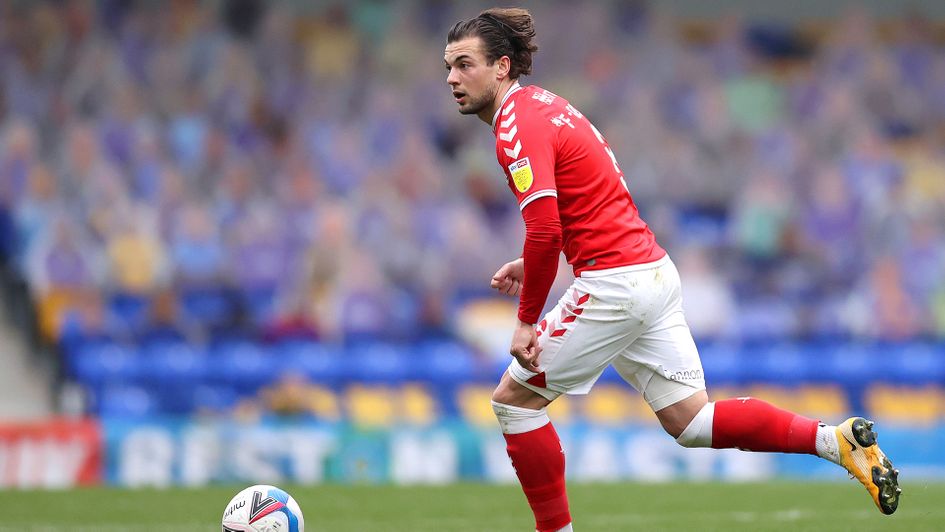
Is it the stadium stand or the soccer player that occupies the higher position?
the stadium stand

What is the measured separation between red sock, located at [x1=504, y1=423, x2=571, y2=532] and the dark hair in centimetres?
150

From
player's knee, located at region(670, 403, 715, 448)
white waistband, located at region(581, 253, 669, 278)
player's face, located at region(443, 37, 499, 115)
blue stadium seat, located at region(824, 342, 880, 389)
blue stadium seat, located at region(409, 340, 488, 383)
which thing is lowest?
player's knee, located at region(670, 403, 715, 448)

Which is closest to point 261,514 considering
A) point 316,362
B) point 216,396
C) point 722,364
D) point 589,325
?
point 589,325

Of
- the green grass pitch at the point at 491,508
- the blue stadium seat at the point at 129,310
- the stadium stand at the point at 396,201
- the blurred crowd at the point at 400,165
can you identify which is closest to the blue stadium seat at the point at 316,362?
the stadium stand at the point at 396,201

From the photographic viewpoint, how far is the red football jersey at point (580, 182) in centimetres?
542

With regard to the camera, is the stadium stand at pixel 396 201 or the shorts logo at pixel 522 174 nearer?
the shorts logo at pixel 522 174

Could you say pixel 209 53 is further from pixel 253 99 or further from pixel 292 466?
pixel 292 466

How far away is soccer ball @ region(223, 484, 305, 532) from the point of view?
585 cm

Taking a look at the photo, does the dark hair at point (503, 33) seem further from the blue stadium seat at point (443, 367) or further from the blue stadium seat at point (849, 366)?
the blue stadium seat at point (849, 366)

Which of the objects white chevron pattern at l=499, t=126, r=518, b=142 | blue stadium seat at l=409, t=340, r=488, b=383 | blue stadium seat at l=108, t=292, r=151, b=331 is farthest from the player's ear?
blue stadium seat at l=108, t=292, r=151, b=331

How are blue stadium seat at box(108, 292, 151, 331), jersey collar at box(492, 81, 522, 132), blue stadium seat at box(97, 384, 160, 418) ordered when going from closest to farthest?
jersey collar at box(492, 81, 522, 132) → blue stadium seat at box(97, 384, 160, 418) → blue stadium seat at box(108, 292, 151, 331)

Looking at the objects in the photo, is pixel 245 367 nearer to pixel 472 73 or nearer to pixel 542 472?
pixel 542 472

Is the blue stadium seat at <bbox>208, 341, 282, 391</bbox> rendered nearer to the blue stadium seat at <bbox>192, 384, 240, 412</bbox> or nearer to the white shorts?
the blue stadium seat at <bbox>192, 384, 240, 412</bbox>

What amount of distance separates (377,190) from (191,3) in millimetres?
3696
